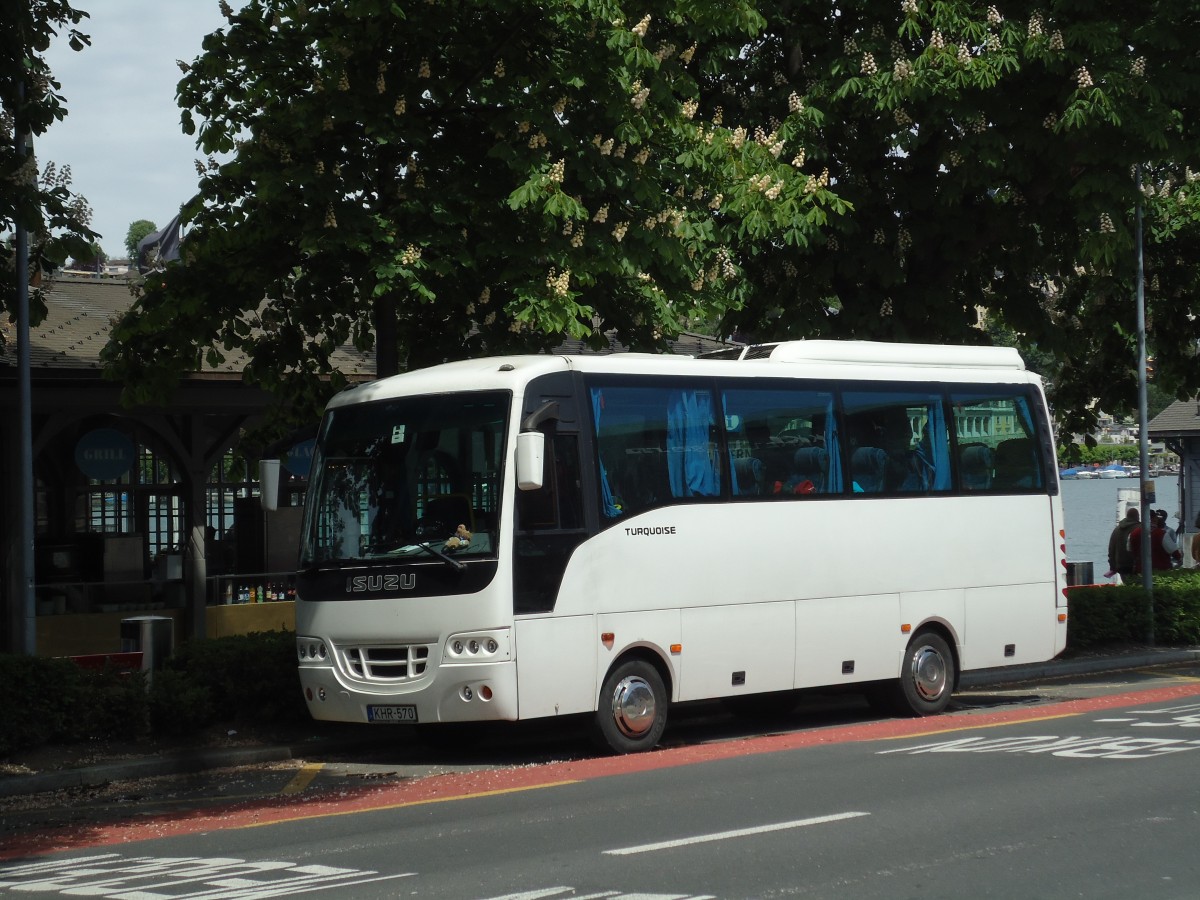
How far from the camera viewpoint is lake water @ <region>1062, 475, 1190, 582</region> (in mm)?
60594

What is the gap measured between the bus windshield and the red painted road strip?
1.80 m

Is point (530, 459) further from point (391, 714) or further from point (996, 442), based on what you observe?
point (996, 442)

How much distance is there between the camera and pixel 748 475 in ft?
49.6

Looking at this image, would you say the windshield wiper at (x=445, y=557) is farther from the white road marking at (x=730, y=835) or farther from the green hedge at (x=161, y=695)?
the white road marking at (x=730, y=835)

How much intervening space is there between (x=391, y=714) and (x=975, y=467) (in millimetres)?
7047

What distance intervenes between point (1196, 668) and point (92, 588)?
14522 mm

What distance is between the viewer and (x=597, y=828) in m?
9.73

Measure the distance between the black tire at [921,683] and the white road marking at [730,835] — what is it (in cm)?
667

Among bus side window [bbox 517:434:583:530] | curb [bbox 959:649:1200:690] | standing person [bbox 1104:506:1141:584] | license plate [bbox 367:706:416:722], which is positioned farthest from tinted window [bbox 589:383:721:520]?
standing person [bbox 1104:506:1141:584]

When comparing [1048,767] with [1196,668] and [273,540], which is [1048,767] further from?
[273,540]

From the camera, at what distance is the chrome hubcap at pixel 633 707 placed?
13.8 metres

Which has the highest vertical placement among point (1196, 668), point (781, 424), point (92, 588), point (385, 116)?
point (385, 116)

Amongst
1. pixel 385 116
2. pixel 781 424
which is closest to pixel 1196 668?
pixel 781 424

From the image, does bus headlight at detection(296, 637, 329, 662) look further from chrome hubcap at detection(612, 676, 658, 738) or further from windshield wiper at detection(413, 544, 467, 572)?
chrome hubcap at detection(612, 676, 658, 738)
